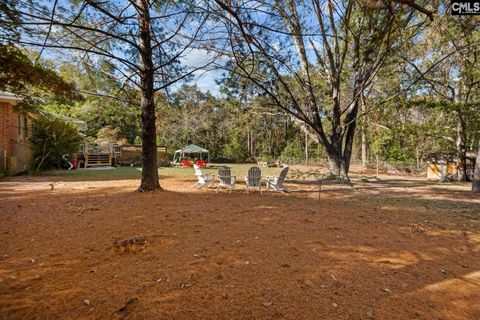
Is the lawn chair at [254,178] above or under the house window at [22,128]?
under

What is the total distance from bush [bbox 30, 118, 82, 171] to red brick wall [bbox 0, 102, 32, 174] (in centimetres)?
51

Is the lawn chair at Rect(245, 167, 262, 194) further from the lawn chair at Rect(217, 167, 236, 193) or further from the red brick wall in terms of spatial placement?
the red brick wall

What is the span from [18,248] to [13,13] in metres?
3.21

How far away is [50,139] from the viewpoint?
43.3 feet

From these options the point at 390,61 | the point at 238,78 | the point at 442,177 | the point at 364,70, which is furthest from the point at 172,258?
the point at 442,177

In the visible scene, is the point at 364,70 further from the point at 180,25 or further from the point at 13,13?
the point at 13,13

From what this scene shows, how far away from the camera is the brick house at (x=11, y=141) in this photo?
10.9 meters

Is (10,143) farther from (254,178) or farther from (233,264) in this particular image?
(233,264)

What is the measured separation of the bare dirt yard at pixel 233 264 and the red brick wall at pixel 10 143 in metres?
7.12

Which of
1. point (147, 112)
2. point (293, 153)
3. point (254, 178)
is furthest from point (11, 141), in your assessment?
point (293, 153)

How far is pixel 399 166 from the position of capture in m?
22.2

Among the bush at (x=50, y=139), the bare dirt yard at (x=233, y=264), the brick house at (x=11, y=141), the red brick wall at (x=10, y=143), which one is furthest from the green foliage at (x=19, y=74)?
the bush at (x=50, y=139)

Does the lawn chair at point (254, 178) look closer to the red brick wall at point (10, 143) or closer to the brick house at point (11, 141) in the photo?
the brick house at point (11, 141)

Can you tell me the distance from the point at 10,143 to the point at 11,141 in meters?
0.10
